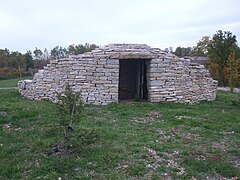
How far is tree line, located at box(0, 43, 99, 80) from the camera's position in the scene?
91.5 feet

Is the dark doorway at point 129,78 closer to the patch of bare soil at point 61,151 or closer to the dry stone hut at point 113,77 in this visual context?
the dry stone hut at point 113,77

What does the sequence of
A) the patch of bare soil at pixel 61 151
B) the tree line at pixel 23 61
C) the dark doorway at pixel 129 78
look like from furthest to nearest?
the tree line at pixel 23 61, the dark doorway at pixel 129 78, the patch of bare soil at pixel 61 151

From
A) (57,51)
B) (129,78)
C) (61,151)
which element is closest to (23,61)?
(57,51)

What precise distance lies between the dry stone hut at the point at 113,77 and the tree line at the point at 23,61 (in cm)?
1506

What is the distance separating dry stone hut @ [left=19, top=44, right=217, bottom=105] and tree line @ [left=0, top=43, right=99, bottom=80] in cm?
1506

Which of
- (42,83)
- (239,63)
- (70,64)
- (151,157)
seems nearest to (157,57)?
(70,64)

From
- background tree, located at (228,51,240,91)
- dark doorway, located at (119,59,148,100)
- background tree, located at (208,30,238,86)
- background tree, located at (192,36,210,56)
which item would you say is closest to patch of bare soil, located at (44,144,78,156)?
dark doorway, located at (119,59,148,100)

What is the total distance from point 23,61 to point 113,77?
2211 centimetres

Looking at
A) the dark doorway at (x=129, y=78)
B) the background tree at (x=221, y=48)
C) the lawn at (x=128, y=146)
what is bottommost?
the lawn at (x=128, y=146)

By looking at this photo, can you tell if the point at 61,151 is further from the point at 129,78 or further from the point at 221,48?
the point at 221,48

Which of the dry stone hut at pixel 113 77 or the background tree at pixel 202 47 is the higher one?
the background tree at pixel 202 47

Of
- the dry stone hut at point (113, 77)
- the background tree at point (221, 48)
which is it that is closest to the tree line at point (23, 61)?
the background tree at point (221, 48)

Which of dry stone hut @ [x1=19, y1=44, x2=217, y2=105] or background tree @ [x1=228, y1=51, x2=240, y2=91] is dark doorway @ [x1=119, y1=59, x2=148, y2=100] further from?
background tree @ [x1=228, y1=51, x2=240, y2=91]

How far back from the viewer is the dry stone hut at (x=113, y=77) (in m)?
10.8
